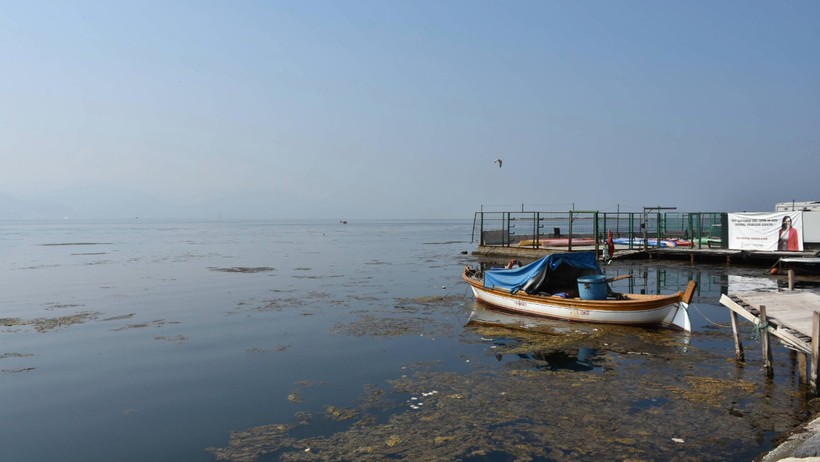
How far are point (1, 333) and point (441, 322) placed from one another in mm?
16168

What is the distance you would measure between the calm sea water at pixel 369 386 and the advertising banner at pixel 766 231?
1559 centimetres

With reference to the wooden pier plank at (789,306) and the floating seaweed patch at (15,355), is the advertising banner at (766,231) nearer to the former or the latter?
the wooden pier plank at (789,306)

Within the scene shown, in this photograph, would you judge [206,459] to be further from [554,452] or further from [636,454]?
[636,454]

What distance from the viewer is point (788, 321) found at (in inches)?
535

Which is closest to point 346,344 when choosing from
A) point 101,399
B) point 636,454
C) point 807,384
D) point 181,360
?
point 181,360

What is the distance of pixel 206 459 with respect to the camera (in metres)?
10.1

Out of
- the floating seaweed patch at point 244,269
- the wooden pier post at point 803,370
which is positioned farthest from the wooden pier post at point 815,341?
the floating seaweed patch at point 244,269

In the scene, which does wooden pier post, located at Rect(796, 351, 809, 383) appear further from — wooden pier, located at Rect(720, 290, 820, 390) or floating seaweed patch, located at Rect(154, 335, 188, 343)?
floating seaweed patch, located at Rect(154, 335, 188, 343)

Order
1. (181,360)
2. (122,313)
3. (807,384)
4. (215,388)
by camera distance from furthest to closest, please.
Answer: (122,313) → (181,360) → (215,388) → (807,384)

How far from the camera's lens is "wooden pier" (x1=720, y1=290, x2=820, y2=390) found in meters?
12.1

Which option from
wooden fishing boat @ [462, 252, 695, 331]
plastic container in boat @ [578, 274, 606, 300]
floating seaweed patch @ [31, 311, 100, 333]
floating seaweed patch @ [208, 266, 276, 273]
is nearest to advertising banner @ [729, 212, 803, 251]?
wooden fishing boat @ [462, 252, 695, 331]

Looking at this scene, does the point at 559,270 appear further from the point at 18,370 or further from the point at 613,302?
the point at 18,370

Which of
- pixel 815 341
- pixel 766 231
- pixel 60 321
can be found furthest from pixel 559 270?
pixel 766 231

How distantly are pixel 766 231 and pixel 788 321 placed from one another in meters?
29.6
